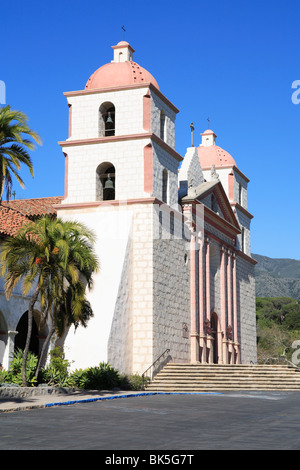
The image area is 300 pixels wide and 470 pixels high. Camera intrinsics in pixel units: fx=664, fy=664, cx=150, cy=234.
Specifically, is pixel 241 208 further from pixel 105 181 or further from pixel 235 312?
pixel 105 181

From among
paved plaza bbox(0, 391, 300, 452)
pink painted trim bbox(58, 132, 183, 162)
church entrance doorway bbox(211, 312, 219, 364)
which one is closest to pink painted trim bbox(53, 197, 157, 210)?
pink painted trim bbox(58, 132, 183, 162)

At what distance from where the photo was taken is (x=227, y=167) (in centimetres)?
4378

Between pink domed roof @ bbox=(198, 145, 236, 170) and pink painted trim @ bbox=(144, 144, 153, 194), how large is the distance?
45.2 feet

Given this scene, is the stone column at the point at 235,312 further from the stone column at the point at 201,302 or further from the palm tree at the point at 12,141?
the palm tree at the point at 12,141

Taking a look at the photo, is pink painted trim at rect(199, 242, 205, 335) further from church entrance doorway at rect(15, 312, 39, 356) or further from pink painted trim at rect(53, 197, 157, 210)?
church entrance doorway at rect(15, 312, 39, 356)

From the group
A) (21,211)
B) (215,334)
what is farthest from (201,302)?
(21,211)

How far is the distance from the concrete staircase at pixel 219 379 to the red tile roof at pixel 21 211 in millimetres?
8922

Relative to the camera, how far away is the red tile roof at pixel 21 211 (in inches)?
1089

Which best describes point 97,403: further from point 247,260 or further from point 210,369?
point 247,260

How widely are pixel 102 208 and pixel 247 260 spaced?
17658 mm

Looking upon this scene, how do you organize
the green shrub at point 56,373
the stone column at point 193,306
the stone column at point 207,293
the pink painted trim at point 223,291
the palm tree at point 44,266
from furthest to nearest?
the pink painted trim at point 223,291, the stone column at point 207,293, the stone column at point 193,306, the green shrub at point 56,373, the palm tree at point 44,266

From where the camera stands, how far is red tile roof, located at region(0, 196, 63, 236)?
27.7 meters

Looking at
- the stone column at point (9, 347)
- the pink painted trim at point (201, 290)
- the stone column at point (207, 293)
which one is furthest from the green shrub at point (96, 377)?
the stone column at point (207, 293)
